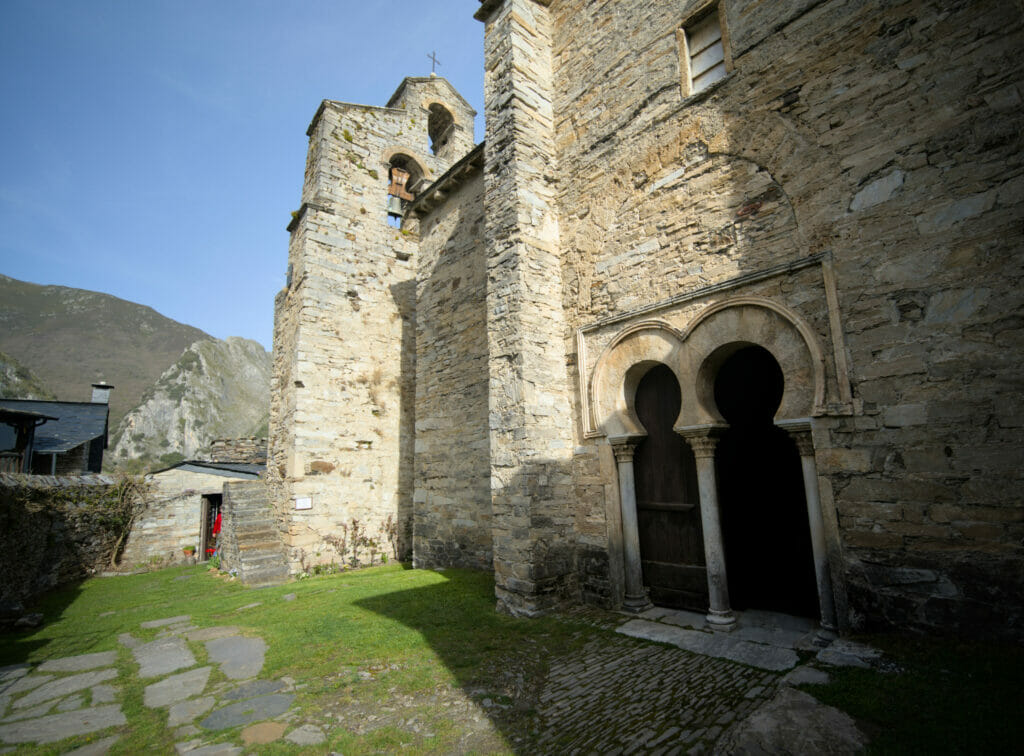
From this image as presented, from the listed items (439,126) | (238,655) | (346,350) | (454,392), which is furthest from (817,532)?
(439,126)

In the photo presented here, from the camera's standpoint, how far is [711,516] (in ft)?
14.4

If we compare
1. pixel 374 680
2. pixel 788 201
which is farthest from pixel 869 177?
pixel 374 680

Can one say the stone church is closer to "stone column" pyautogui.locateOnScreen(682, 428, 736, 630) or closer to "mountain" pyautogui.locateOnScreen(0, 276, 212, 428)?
"stone column" pyautogui.locateOnScreen(682, 428, 736, 630)

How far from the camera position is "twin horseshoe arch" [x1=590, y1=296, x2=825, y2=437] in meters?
3.79

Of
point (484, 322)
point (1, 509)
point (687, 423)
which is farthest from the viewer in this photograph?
point (484, 322)

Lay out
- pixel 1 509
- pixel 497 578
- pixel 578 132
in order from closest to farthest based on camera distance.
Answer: pixel 497 578 → pixel 578 132 → pixel 1 509

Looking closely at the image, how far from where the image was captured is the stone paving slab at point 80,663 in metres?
4.18

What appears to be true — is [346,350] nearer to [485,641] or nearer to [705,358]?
[485,641]

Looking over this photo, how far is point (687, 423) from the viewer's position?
446 centimetres

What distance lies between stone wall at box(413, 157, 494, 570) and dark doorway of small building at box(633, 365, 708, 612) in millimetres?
2684

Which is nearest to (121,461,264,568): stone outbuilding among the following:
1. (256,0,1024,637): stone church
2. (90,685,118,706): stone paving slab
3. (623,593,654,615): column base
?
(256,0,1024,637): stone church

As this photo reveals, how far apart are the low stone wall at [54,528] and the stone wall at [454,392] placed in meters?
5.69

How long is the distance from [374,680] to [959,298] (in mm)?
5096

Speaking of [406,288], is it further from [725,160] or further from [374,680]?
[374,680]
